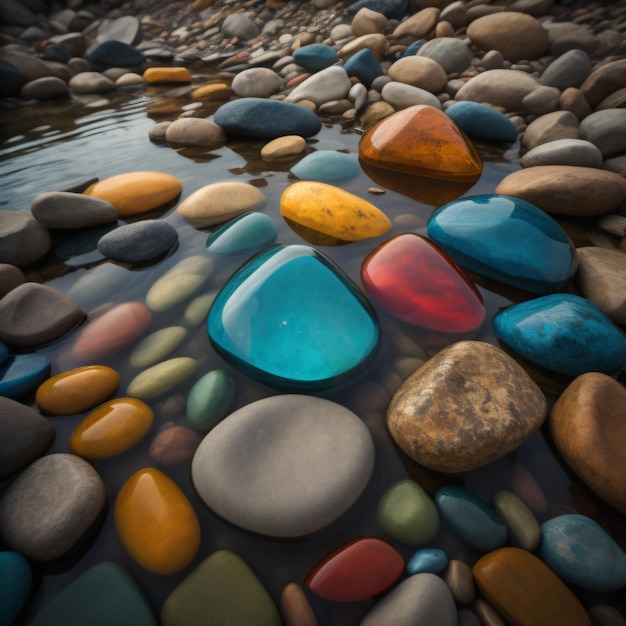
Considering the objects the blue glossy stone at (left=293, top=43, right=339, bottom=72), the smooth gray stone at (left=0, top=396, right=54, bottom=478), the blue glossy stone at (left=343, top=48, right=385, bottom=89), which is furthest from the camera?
the blue glossy stone at (left=293, top=43, right=339, bottom=72)

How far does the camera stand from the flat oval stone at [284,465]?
95cm

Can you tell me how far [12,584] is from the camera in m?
0.84

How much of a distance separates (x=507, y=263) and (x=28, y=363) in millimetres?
1890

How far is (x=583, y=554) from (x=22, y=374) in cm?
171

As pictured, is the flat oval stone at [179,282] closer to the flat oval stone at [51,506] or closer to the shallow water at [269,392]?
the shallow water at [269,392]

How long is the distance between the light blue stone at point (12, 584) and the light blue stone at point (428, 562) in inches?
35.0

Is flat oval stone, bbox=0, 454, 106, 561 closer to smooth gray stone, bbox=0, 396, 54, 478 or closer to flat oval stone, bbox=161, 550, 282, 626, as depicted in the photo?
smooth gray stone, bbox=0, 396, 54, 478

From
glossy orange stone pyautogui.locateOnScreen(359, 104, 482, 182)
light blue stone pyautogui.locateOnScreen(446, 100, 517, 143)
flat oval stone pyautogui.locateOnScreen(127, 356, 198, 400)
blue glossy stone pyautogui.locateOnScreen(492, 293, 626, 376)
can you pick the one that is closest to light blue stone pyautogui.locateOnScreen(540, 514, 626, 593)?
blue glossy stone pyautogui.locateOnScreen(492, 293, 626, 376)

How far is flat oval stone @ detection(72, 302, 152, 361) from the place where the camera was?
139 centimetres

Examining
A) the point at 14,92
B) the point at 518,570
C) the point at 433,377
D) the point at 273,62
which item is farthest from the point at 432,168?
the point at 14,92

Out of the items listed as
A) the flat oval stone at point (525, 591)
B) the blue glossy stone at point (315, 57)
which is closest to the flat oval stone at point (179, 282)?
the flat oval stone at point (525, 591)

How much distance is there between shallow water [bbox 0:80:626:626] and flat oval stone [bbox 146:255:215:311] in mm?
49

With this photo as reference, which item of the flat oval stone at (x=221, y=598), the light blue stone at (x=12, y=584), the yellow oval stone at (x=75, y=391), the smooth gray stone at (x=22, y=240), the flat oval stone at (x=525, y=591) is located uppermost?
the smooth gray stone at (x=22, y=240)

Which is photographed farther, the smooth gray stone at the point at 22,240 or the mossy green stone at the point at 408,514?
the smooth gray stone at the point at 22,240
